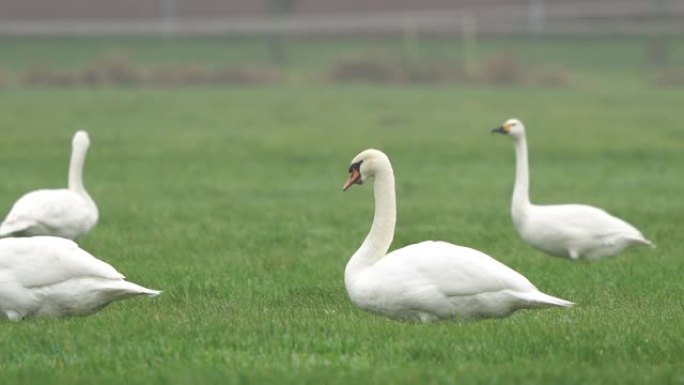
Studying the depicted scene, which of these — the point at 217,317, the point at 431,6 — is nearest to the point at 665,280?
the point at 217,317

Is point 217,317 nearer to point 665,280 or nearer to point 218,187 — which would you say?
point 665,280

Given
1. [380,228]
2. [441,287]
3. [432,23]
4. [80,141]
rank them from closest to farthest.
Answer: [441,287] → [380,228] → [80,141] → [432,23]

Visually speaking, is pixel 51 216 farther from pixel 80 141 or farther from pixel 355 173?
pixel 355 173

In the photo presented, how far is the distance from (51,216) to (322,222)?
3807mm

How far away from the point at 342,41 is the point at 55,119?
2485cm

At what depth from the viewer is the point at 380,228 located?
9203mm

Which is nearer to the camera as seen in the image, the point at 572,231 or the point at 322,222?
the point at 572,231

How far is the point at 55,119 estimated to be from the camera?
108ft

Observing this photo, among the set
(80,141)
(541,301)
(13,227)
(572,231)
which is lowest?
(572,231)

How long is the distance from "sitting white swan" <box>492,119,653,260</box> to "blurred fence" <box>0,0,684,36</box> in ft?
123

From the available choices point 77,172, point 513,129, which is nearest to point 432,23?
point 77,172

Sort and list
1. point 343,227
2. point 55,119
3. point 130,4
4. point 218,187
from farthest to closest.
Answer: point 130,4
point 55,119
point 218,187
point 343,227

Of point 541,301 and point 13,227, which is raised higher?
point 541,301

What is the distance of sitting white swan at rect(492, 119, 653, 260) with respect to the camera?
42.6ft
